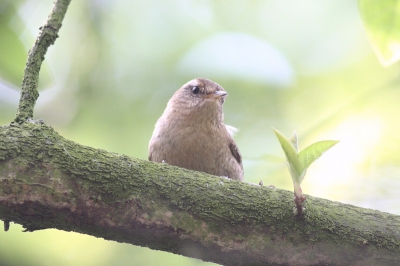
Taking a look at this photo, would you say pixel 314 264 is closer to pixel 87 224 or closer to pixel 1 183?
pixel 87 224

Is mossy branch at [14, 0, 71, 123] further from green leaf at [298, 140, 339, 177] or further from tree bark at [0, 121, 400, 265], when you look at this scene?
green leaf at [298, 140, 339, 177]

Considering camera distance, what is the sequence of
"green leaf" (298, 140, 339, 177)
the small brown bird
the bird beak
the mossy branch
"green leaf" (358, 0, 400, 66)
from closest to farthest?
1. "green leaf" (358, 0, 400, 66)
2. "green leaf" (298, 140, 339, 177)
3. the mossy branch
4. the small brown bird
5. the bird beak

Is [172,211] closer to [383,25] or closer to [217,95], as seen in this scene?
[383,25]

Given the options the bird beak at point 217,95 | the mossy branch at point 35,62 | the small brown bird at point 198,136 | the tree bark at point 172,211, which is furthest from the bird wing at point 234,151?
the mossy branch at point 35,62

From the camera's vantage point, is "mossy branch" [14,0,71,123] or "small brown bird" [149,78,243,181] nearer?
"mossy branch" [14,0,71,123]

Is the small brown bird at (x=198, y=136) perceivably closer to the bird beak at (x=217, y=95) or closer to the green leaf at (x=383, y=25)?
the bird beak at (x=217, y=95)

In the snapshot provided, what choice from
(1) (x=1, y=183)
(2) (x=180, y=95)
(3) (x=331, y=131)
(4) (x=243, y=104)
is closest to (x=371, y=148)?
(3) (x=331, y=131)

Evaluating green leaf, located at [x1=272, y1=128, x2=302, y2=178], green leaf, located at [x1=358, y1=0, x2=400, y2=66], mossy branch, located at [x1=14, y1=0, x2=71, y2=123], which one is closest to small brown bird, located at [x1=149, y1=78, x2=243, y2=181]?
mossy branch, located at [x1=14, y1=0, x2=71, y2=123]

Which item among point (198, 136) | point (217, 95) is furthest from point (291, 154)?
point (217, 95)
